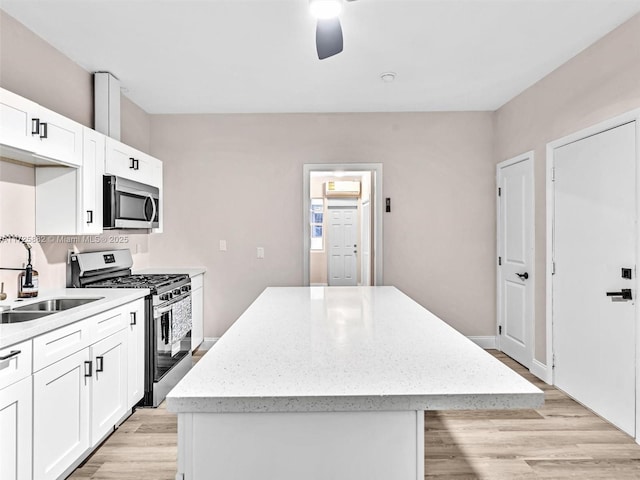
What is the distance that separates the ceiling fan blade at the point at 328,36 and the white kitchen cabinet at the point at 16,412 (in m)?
1.83

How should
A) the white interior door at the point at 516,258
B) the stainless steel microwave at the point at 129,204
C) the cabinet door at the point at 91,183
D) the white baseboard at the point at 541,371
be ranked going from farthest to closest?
1. the white interior door at the point at 516,258
2. the white baseboard at the point at 541,371
3. the stainless steel microwave at the point at 129,204
4. the cabinet door at the point at 91,183

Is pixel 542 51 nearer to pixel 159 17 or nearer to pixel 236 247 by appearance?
pixel 159 17

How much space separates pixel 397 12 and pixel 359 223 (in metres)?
6.49

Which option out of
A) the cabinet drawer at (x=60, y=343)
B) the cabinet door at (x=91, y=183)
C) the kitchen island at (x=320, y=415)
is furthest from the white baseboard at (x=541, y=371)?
the cabinet door at (x=91, y=183)

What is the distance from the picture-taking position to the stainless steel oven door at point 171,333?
119 inches

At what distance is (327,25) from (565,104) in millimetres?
2329

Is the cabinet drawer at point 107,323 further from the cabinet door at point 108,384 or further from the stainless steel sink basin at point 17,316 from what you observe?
the stainless steel sink basin at point 17,316

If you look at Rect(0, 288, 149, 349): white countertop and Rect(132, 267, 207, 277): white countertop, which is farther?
Rect(132, 267, 207, 277): white countertop

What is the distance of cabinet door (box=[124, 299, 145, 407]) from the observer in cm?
269

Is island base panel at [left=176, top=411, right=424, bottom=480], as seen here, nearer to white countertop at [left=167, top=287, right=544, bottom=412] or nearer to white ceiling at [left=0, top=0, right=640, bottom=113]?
white countertop at [left=167, top=287, right=544, bottom=412]

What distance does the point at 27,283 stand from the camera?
241cm

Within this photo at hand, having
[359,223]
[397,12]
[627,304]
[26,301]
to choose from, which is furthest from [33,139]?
[359,223]

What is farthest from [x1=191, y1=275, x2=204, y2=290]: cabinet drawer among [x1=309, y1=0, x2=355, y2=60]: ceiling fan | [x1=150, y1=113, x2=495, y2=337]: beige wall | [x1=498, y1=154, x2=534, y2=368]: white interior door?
[x1=498, y1=154, x2=534, y2=368]: white interior door

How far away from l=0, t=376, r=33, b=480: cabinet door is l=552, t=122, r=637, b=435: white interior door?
3.23m
